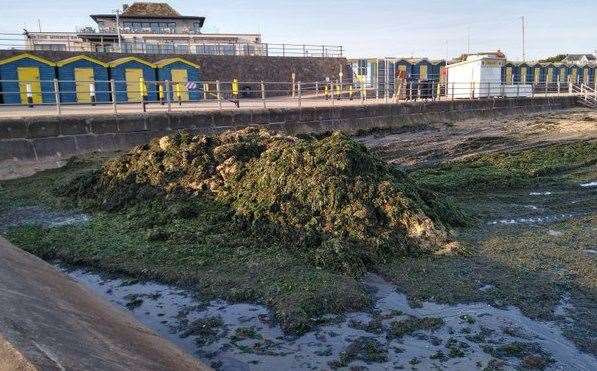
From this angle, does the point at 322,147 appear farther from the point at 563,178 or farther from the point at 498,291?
the point at 563,178

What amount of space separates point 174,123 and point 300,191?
9.15 m

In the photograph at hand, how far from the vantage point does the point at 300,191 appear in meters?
7.89

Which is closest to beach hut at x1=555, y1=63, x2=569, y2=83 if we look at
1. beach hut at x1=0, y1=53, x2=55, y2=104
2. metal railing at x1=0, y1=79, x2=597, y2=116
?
metal railing at x1=0, y1=79, x2=597, y2=116

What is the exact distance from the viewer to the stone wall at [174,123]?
1320 cm

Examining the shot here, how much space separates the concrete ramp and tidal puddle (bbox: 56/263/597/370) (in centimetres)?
51

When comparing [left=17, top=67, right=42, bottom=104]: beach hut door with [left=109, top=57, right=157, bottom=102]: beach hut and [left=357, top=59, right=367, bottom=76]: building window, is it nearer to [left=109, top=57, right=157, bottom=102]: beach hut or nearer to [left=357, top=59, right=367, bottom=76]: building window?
[left=109, top=57, right=157, bottom=102]: beach hut

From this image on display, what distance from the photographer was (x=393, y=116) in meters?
21.8

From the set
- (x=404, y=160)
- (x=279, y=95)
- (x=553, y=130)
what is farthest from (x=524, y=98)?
(x=404, y=160)

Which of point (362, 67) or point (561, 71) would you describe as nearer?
point (362, 67)

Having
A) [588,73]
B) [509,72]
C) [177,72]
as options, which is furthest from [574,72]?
[177,72]

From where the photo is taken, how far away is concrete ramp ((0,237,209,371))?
278cm

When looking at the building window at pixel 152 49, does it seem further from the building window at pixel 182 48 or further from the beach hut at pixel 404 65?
the beach hut at pixel 404 65

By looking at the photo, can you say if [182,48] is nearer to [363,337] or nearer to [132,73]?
[132,73]

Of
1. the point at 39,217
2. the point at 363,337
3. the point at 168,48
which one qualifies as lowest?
the point at 363,337
